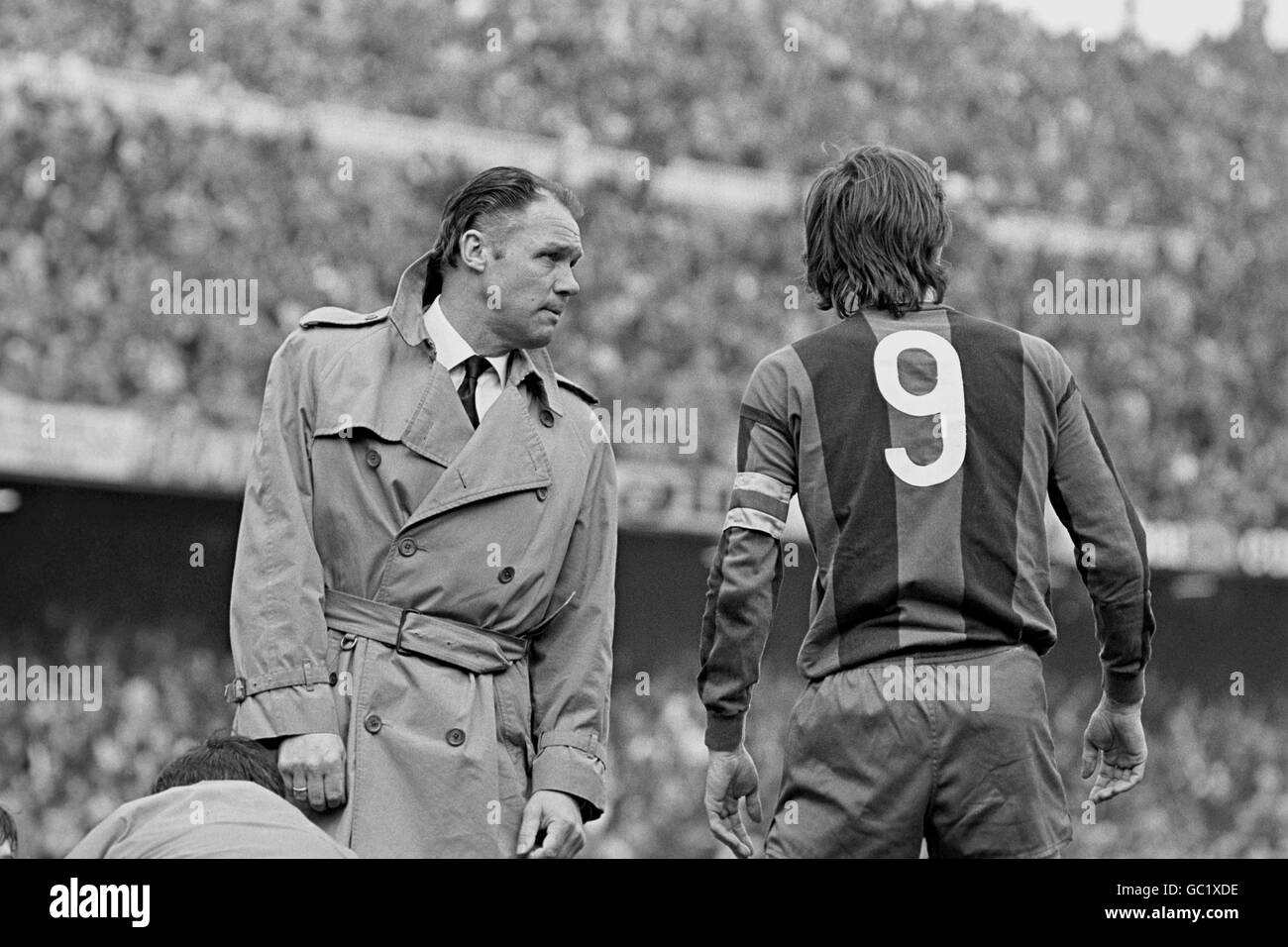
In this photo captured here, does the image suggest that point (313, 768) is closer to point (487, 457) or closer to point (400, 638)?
point (400, 638)

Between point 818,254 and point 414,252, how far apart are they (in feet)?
19.6

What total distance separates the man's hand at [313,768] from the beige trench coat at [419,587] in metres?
0.03

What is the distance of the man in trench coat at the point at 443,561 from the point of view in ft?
9.43

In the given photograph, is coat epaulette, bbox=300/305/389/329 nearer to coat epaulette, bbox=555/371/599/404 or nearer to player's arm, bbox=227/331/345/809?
player's arm, bbox=227/331/345/809

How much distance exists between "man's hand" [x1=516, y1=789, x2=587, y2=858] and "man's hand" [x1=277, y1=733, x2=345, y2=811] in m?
0.32

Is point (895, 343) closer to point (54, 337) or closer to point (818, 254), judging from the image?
point (818, 254)

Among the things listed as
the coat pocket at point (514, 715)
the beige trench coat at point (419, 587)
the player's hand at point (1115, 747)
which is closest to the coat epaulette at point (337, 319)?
the beige trench coat at point (419, 587)

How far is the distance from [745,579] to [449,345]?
701 millimetres

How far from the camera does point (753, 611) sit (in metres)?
2.80

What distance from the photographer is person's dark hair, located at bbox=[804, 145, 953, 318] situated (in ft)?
9.37

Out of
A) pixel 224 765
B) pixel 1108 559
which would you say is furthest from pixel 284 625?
pixel 1108 559

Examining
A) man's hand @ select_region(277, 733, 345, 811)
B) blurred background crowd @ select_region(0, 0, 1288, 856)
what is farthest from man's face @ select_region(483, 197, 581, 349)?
blurred background crowd @ select_region(0, 0, 1288, 856)

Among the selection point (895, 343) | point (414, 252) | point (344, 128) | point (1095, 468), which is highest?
point (344, 128)
